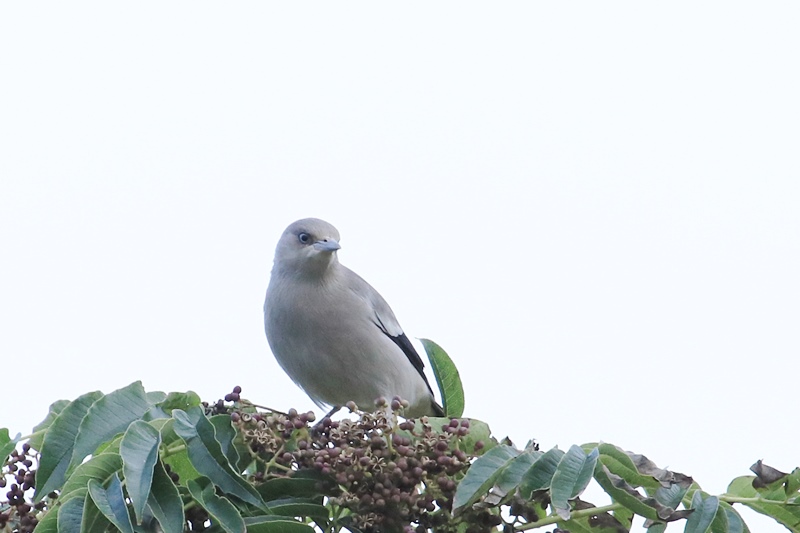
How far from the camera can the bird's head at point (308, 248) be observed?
24.1 ft

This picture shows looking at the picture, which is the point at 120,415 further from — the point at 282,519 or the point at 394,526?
the point at 394,526

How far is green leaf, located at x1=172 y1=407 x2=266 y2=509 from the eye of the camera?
10.8 feet

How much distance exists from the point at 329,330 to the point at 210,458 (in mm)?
3761

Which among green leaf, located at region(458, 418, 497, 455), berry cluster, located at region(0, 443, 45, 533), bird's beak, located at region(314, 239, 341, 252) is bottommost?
berry cluster, located at region(0, 443, 45, 533)

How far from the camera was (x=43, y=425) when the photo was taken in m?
4.02

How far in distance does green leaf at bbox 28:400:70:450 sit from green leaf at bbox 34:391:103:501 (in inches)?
8.0

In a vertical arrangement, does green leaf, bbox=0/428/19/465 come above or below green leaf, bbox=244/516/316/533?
below

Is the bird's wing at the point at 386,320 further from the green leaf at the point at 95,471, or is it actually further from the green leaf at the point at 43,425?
the green leaf at the point at 95,471

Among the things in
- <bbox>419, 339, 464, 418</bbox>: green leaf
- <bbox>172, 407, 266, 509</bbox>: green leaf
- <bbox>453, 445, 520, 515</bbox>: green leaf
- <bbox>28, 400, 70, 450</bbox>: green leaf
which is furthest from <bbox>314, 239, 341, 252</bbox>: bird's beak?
<bbox>453, 445, 520, 515</bbox>: green leaf

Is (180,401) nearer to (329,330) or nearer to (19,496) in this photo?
(19,496)

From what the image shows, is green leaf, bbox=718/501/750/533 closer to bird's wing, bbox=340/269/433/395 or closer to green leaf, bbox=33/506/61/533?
green leaf, bbox=33/506/61/533

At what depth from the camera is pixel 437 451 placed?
3484 mm

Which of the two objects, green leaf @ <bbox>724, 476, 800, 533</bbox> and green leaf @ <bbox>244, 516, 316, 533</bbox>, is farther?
green leaf @ <bbox>724, 476, 800, 533</bbox>

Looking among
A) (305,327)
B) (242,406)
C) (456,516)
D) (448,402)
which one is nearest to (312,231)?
(305,327)
